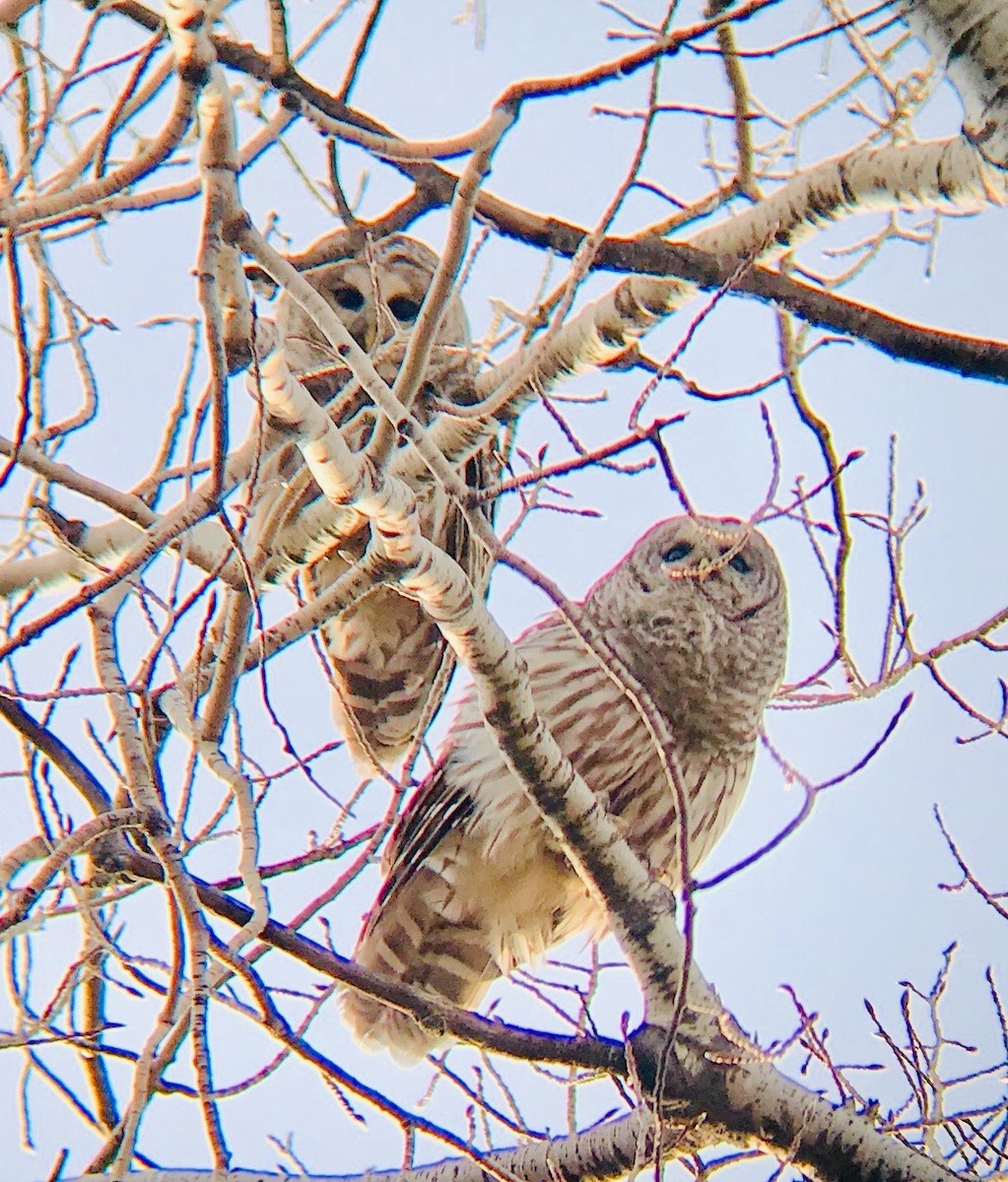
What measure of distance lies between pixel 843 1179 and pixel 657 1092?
1.58 ft

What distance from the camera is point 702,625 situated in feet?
13.7

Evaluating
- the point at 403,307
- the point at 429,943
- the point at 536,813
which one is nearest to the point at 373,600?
the point at 536,813

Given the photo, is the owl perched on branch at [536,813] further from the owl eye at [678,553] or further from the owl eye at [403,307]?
the owl eye at [403,307]

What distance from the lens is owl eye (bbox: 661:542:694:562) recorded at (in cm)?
444

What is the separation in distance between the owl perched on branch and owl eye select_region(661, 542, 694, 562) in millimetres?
174

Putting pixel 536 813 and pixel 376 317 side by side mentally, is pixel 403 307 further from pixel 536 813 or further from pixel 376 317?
pixel 536 813

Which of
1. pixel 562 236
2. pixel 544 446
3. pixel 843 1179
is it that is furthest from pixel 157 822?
pixel 843 1179

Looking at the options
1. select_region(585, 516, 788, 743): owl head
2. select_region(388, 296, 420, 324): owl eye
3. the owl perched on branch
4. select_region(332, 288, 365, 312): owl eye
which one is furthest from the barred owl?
select_region(585, 516, 788, 743): owl head

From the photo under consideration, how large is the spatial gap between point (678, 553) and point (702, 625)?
1.23 feet

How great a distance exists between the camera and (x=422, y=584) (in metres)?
2.39

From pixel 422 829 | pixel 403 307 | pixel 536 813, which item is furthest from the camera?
pixel 403 307

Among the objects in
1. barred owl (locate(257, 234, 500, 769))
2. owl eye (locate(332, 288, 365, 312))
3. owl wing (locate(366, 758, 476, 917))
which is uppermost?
owl eye (locate(332, 288, 365, 312))

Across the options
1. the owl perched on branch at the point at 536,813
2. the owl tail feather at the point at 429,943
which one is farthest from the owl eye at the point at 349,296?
the owl tail feather at the point at 429,943

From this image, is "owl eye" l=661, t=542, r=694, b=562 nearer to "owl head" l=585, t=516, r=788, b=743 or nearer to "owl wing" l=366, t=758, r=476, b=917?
"owl head" l=585, t=516, r=788, b=743
